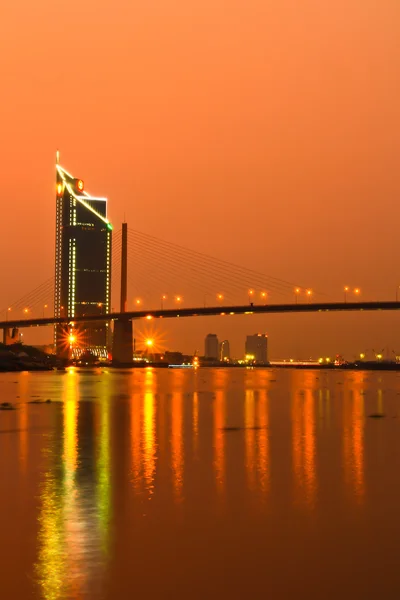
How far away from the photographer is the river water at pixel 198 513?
7812 millimetres

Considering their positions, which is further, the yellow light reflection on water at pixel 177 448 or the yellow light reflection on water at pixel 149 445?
the yellow light reflection on water at pixel 149 445

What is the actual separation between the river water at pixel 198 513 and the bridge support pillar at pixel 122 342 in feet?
249

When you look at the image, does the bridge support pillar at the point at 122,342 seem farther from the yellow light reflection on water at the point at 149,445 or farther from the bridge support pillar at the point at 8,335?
the yellow light reflection on water at the point at 149,445

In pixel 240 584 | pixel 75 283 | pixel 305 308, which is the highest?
pixel 75 283

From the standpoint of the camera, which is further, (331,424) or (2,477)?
(331,424)

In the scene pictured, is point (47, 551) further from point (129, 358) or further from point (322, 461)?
point (129, 358)

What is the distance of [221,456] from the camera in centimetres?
1597

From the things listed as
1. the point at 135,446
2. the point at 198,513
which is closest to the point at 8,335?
the point at 135,446

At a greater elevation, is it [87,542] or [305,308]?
[305,308]

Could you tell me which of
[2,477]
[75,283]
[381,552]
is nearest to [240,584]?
[381,552]

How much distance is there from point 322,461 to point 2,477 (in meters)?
5.62

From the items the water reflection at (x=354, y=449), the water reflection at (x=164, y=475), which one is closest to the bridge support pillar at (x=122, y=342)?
the water reflection at (x=354, y=449)

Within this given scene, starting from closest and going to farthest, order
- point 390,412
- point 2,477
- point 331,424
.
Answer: point 2,477 < point 331,424 < point 390,412

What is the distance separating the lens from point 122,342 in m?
100
